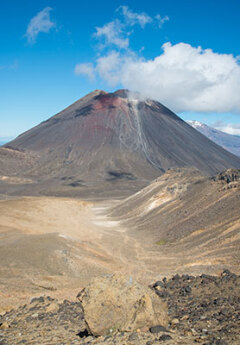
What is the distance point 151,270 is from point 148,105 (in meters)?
157

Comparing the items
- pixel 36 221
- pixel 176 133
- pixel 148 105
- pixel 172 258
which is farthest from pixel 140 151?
pixel 172 258

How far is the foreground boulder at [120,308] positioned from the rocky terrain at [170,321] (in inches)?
4.5

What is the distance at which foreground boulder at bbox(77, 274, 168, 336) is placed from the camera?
7.07 m

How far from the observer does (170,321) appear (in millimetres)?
7973

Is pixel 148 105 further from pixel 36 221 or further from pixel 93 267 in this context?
pixel 93 267

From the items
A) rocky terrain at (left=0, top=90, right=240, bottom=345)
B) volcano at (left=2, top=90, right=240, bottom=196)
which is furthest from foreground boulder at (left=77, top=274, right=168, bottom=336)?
volcano at (left=2, top=90, right=240, bottom=196)

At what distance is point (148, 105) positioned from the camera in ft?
557

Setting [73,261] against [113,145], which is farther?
[113,145]

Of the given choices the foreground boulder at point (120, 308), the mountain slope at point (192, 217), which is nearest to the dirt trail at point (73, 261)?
the mountain slope at point (192, 217)

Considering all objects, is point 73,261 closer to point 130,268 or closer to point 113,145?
point 130,268

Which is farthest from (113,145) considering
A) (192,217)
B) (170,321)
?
(170,321)

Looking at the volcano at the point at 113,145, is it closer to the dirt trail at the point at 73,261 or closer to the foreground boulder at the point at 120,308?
the dirt trail at the point at 73,261

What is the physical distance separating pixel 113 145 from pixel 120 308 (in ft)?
402

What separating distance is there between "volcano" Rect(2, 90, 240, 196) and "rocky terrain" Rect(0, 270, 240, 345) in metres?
80.0
